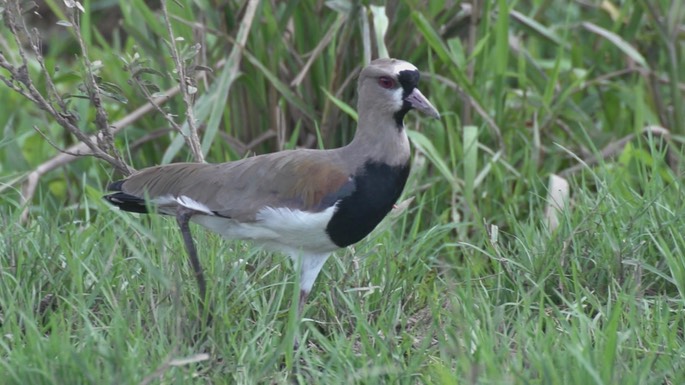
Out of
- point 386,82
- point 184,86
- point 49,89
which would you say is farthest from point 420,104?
point 49,89

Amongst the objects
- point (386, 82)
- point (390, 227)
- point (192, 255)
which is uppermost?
point (386, 82)

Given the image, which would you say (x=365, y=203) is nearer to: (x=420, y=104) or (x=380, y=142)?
(x=380, y=142)

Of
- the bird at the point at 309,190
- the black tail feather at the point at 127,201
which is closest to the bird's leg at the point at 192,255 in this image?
the bird at the point at 309,190

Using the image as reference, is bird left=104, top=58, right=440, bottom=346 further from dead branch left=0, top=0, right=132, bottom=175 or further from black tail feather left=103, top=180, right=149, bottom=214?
dead branch left=0, top=0, right=132, bottom=175

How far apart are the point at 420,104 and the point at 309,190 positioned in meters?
0.40

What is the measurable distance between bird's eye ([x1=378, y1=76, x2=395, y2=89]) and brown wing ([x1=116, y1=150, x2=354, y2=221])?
239 mm

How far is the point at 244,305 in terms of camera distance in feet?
10.6

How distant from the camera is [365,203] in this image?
3174 mm

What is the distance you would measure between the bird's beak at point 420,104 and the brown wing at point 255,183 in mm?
262

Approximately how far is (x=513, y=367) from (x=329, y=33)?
2287 mm

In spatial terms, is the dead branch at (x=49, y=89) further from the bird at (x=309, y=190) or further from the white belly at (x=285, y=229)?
the white belly at (x=285, y=229)

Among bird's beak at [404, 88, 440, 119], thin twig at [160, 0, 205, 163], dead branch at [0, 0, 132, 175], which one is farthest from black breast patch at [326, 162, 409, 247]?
dead branch at [0, 0, 132, 175]

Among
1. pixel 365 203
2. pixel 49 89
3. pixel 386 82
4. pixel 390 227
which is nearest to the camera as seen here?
pixel 365 203

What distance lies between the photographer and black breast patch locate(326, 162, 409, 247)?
3.16 metres
